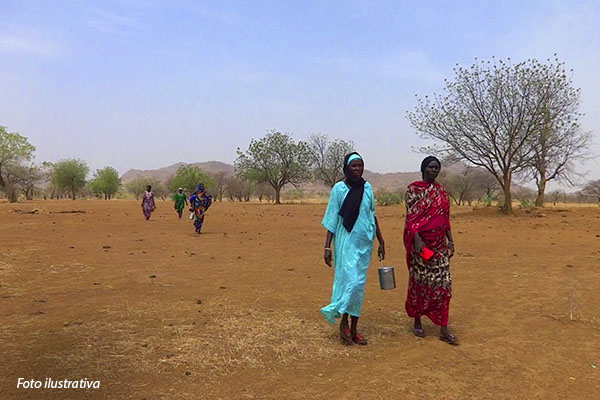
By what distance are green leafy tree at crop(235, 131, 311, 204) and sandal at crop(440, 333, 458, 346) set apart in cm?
4321

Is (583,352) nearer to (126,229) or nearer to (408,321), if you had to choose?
(408,321)

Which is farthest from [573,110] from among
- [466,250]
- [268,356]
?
[268,356]

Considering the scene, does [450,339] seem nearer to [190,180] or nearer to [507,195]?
[507,195]

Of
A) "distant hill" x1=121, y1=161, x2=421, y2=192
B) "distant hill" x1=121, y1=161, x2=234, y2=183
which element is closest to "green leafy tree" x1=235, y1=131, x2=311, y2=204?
"distant hill" x1=121, y1=161, x2=421, y2=192

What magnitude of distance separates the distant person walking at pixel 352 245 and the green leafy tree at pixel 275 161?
142 ft

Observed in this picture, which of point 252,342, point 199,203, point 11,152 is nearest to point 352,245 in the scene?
point 252,342

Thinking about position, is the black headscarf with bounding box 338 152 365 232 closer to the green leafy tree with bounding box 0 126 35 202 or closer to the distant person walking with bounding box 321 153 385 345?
the distant person walking with bounding box 321 153 385 345

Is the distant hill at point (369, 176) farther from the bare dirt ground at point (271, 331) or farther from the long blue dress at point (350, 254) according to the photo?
the long blue dress at point (350, 254)

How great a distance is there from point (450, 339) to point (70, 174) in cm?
5954

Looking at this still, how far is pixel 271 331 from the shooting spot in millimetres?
4402

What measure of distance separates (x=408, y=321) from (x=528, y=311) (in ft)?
5.32

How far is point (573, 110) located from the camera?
1928 cm

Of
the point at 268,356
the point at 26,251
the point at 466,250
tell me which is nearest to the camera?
the point at 268,356

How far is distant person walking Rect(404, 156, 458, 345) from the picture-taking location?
4312 millimetres
